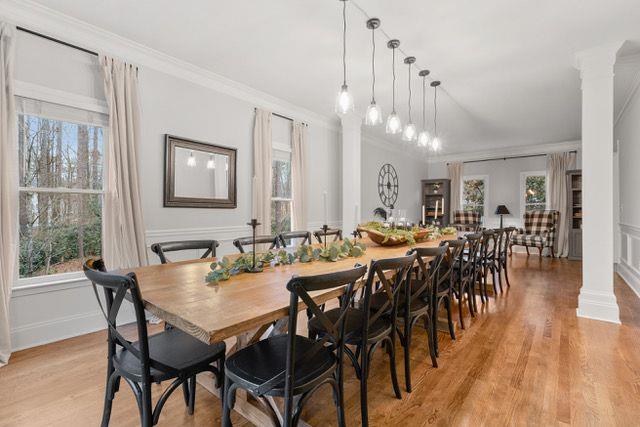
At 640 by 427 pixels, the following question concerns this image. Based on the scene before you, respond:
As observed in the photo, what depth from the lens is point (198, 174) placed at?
3500mm

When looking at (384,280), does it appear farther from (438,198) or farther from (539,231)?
(438,198)

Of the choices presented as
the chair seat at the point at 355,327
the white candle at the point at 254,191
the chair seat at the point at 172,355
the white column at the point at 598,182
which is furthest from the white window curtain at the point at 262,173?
the white column at the point at 598,182

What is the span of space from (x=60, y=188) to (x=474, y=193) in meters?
8.28

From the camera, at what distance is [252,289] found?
140 cm

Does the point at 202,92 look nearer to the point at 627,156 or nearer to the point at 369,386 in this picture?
the point at 369,386

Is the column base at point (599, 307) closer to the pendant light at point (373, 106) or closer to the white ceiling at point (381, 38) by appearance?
the white ceiling at point (381, 38)

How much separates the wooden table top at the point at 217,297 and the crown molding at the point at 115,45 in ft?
7.40

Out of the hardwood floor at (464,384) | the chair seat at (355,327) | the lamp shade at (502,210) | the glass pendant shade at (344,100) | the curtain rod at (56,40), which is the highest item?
the curtain rod at (56,40)

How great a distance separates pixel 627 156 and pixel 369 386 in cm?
515

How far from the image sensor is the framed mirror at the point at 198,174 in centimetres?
325

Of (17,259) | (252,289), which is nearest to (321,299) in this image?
(252,289)

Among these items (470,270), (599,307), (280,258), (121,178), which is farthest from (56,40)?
(599,307)

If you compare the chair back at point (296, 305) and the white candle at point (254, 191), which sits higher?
the white candle at point (254, 191)

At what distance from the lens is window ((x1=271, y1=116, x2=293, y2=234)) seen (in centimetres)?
440
